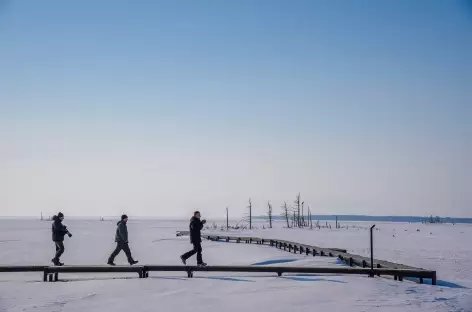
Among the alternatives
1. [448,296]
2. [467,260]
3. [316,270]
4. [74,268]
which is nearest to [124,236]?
[74,268]

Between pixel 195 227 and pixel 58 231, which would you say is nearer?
pixel 195 227

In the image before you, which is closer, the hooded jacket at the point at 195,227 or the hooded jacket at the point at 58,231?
the hooded jacket at the point at 195,227

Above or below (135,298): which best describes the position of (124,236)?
above

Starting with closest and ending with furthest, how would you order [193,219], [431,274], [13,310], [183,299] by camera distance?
[13,310], [183,299], [431,274], [193,219]

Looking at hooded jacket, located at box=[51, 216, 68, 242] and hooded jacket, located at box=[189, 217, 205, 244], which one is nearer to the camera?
hooded jacket, located at box=[189, 217, 205, 244]

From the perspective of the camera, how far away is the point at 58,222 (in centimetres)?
1538

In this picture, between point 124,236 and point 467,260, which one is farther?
point 467,260

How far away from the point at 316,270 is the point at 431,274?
11.4 feet

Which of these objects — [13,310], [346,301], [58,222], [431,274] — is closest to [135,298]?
[13,310]

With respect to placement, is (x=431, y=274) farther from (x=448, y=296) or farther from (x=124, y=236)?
(x=124, y=236)

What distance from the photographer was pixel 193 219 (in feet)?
48.9

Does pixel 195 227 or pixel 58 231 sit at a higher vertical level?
pixel 195 227

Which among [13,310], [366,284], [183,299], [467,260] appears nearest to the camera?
[13,310]

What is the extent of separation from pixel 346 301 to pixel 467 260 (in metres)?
16.2
